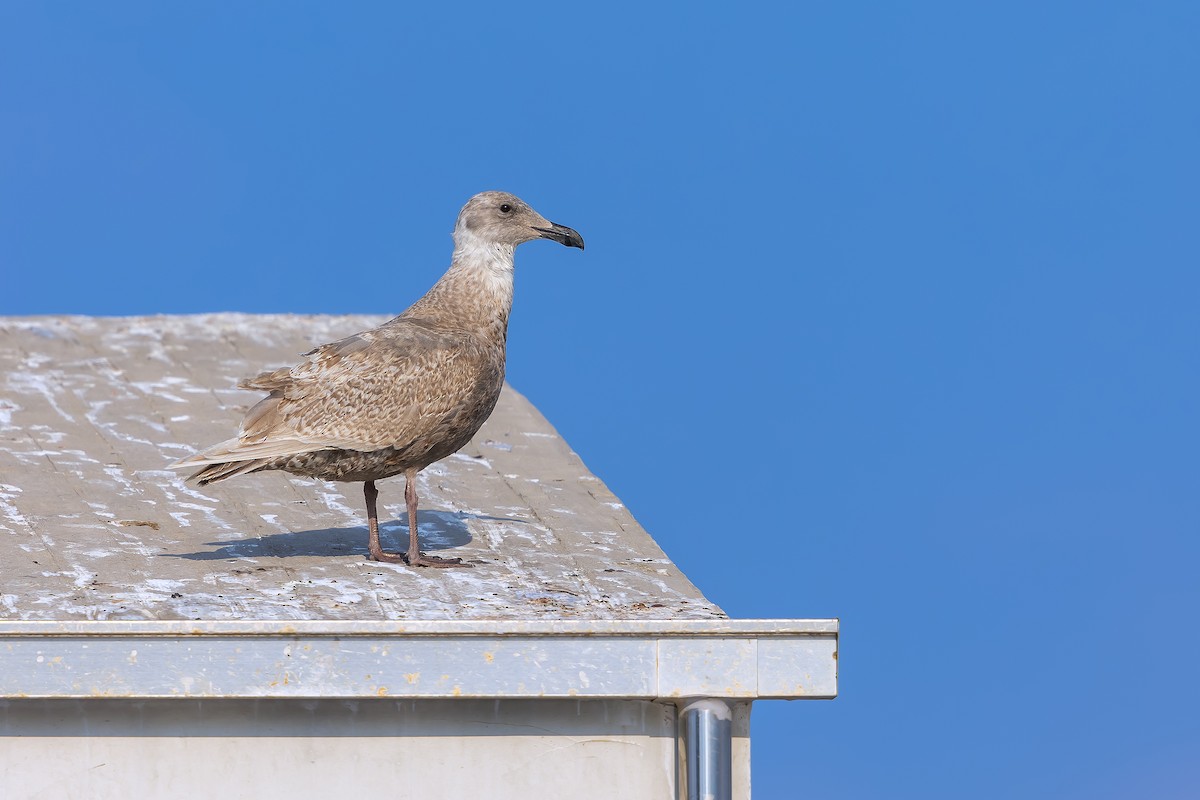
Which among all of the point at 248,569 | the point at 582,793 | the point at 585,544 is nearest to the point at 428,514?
the point at 585,544

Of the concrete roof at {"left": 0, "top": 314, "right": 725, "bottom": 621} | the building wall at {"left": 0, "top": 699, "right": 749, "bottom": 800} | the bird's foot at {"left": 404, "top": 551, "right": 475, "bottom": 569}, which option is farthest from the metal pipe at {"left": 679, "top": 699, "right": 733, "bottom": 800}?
the bird's foot at {"left": 404, "top": 551, "right": 475, "bottom": 569}

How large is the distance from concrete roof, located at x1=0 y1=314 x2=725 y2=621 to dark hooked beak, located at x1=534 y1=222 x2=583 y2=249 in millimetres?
1612

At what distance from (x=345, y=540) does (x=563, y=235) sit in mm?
2194

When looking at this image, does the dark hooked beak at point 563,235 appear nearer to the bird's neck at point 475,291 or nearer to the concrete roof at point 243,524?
the bird's neck at point 475,291

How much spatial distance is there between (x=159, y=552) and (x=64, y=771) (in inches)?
76.5

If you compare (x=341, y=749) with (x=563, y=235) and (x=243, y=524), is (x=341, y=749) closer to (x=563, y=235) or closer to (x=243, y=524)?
(x=243, y=524)

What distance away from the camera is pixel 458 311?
978 cm

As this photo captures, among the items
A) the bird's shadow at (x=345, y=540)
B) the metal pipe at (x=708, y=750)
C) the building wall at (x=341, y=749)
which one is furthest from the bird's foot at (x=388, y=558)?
the metal pipe at (x=708, y=750)

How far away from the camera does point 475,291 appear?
987cm

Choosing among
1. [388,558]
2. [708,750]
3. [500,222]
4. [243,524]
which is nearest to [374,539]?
[388,558]

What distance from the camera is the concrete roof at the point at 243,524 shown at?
8086 millimetres

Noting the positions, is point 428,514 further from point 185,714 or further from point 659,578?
point 185,714

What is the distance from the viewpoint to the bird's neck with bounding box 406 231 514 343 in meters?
9.77

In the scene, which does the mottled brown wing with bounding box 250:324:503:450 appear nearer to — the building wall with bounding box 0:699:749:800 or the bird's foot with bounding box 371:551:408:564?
the bird's foot with bounding box 371:551:408:564
